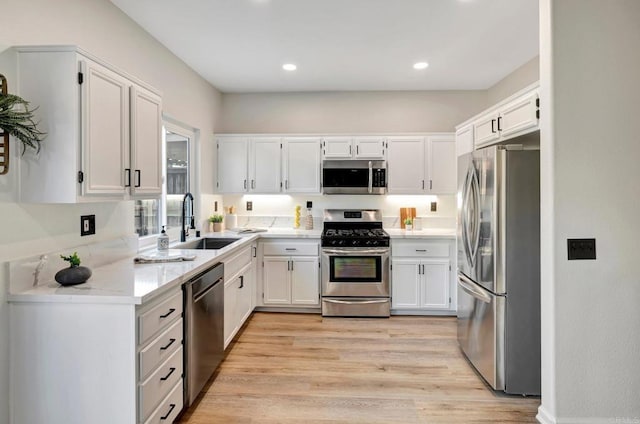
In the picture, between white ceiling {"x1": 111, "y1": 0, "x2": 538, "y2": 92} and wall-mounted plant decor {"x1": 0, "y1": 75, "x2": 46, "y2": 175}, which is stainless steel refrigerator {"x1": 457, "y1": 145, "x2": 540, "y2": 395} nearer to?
white ceiling {"x1": 111, "y1": 0, "x2": 538, "y2": 92}

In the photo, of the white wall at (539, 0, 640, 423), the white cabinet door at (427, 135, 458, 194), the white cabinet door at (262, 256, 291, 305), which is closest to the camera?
the white wall at (539, 0, 640, 423)

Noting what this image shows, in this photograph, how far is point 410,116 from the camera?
4.66 metres

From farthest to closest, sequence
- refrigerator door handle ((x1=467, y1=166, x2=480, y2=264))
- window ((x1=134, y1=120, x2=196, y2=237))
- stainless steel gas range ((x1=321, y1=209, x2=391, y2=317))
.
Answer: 1. stainless steel gas range ((x1=321, y1=209, x2=391, y2=317))
2. window ((x1=134, y1=120, x2=196, y2=237))
3. refrigerator door handle ((x1=467, y1=166, x2=480, y2=264))

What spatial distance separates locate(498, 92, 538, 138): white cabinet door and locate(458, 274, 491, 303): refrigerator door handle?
1.16 metres

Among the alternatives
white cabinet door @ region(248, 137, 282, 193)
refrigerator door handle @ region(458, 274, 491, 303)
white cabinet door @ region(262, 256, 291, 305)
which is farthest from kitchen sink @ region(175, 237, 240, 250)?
refrigerator door handle @ region(458, 274, 491, 303)

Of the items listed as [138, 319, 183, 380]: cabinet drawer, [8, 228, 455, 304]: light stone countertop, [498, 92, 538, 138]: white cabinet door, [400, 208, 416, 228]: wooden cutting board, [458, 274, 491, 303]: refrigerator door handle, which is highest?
[498, 92, 538, 138]: white cabinet door

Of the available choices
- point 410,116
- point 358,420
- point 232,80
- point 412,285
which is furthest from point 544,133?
point 232,80

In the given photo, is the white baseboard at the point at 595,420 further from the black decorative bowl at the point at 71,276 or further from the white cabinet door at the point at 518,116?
the black decorative bowl at the point at 71,276

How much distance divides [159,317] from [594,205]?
2423 millimetres

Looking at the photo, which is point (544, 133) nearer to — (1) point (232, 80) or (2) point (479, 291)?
(2) point (479, 291)

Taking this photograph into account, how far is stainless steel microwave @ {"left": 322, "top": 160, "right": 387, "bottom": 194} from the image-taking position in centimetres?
434

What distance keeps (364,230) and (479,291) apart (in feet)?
6.42

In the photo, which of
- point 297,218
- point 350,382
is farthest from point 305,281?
point 350,382

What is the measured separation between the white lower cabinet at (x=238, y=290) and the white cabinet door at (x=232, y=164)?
93 centimetres
